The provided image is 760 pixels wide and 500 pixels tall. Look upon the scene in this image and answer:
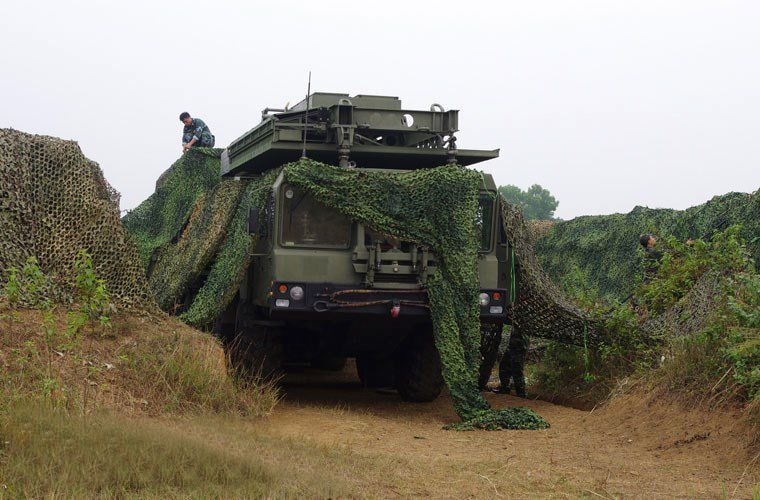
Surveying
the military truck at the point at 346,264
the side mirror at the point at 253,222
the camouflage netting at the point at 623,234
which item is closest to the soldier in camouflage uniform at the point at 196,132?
the military truck at the point at 346,264

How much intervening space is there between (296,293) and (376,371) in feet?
10.2

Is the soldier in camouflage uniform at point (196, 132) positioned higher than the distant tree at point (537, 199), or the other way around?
the distant tree at point (537, 199)

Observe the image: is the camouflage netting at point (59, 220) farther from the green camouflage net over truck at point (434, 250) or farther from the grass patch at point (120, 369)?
the green camouflage net over truck at point (434, 250)

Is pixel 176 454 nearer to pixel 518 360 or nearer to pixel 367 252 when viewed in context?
pixel 367 252

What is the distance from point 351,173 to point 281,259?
48.2 inches

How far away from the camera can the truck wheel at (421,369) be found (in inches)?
500

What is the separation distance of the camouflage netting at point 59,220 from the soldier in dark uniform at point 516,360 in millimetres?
4725

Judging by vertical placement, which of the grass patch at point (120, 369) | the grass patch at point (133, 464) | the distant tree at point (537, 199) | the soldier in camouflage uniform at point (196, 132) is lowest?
the grass patch at point (133, 464)

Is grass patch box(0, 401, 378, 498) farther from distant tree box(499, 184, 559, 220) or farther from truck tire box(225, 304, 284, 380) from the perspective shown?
distant tree box(499, 184, 559, 220)

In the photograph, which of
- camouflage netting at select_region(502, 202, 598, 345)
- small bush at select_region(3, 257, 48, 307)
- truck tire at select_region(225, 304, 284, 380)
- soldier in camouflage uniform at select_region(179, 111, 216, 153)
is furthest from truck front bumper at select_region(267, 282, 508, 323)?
soldier in camouflage uniform at select_region(179, 111, 216, 153)

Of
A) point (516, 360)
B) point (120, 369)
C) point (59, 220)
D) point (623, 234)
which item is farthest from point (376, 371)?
point (623, 234)

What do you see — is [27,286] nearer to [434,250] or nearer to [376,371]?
[434,250]

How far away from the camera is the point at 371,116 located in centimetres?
1302

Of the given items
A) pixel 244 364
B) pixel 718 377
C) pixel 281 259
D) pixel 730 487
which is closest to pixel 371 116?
pixel 281 259
